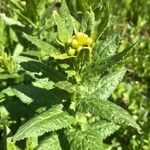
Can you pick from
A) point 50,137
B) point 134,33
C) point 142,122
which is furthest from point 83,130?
point 134,33

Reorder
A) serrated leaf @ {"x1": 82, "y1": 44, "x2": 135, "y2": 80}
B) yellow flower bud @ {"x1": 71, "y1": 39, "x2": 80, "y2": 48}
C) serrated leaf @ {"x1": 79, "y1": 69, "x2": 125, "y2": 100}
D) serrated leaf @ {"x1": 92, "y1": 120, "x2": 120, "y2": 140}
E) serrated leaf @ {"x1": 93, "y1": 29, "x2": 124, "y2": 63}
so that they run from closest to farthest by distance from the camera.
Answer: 1. yellow flower bud @ {"x1": 71, "y1": 39, "x2": 80, "y2": 48}
2. serrated leaf @ {"x1": 82, "y1": 44, "x2": 135, "y2": 80}
3. serrated leaf @ {"x1": 93, "y1": 29, "x2": 124, "y2": 63}
4. serrated leaf @ {"x1": 79, "y1": 69, "x2": 125, "y2": 100}
5. serrated leaf @ {"x1": 92, "y1": 120, "x2": 120, "y2": 140}

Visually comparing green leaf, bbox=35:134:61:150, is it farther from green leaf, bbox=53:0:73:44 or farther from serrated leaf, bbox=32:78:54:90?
green leaf, bbox=53:0:73:44

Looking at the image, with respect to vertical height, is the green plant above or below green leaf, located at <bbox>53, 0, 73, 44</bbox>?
below

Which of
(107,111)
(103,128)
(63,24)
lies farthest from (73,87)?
(103,128)

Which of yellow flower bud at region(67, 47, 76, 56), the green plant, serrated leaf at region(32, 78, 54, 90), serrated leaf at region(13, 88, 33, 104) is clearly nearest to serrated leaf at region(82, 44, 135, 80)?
the green plant

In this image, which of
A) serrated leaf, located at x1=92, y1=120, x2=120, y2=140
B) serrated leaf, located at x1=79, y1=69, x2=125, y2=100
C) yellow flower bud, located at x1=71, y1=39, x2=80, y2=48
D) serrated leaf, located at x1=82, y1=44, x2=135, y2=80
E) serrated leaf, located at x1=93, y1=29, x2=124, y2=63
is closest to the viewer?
yellow flower bud, located at x1=71, y1=39, x2=80, y2=48

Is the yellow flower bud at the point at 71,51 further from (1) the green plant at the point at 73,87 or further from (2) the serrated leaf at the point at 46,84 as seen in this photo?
(2) the serrated leaf at the point at 46,84

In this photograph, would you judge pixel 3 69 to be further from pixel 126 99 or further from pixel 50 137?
pixel 126 99

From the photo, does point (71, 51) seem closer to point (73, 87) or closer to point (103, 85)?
point (73, 87)
